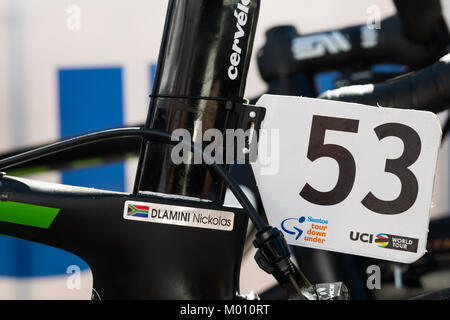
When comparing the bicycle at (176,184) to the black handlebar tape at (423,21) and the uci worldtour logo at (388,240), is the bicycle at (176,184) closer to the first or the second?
the uci worldtour logo at (388,240)

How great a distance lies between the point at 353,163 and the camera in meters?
0.57

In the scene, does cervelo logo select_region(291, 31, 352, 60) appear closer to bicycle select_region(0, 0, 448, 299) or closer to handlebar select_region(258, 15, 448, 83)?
handlebar select_region(258, 15, 448, 83)

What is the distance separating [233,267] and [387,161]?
7.6 inches

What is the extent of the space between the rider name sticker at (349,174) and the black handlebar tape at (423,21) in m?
0.60

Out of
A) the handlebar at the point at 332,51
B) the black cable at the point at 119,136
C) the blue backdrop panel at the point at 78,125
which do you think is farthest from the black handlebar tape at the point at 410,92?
the blue backdrop panel at the point at 78,125

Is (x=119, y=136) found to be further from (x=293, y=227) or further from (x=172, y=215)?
(x=293, y=227)

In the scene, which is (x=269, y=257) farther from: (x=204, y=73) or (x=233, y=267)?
(x=204, y=73)

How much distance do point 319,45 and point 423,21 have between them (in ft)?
0.73

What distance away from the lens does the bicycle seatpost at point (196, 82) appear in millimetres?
571

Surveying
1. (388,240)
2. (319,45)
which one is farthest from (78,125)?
(388,240)
